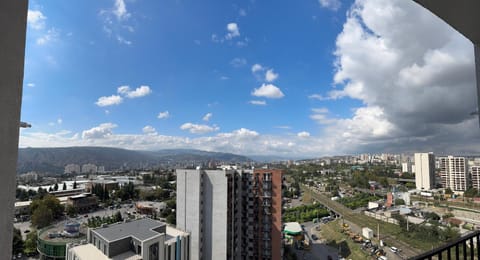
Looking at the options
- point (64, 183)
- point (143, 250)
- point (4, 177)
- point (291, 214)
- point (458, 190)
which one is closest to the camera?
point (4, 177)

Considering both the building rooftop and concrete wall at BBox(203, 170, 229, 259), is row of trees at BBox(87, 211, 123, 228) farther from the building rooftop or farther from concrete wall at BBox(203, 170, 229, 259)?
concrete wall at BBox(203, 170, 229, 259)

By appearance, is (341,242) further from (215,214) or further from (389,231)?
(215,214)

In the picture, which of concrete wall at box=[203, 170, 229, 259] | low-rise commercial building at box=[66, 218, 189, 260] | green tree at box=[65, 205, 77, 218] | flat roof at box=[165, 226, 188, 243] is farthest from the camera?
green tree at box=[65, 205, 77, 218]

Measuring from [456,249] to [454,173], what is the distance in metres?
13.4

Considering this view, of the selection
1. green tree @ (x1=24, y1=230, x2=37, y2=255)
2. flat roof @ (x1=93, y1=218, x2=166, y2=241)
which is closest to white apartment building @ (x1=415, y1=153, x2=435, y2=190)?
flat roof @ (x1=93, y1=218, x2=166, y2=241)

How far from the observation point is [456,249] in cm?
100

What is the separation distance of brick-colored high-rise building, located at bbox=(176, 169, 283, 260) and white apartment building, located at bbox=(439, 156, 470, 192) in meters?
8.03

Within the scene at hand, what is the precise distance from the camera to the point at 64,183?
11.4 metres

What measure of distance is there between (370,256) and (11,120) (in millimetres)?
13828

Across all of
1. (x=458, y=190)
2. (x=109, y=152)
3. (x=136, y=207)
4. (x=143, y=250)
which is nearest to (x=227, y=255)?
(x=143, y=250)

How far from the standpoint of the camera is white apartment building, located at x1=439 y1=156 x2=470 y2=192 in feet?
33.4

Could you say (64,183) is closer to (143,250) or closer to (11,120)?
(143,250)

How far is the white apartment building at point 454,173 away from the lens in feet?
33.4

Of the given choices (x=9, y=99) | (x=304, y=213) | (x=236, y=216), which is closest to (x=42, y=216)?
(x=236, y=216)
